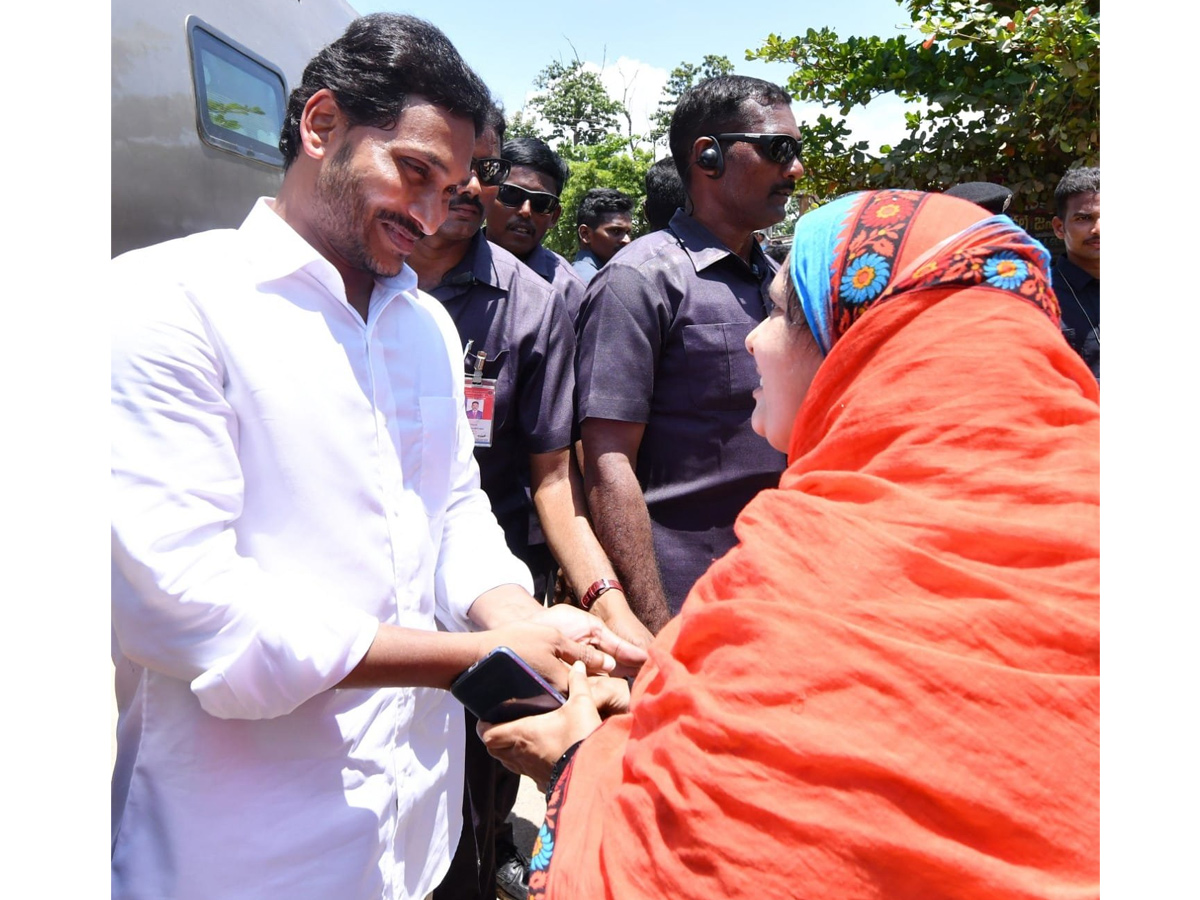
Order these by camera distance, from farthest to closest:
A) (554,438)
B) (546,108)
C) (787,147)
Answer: (546,108) → (787,147) → (554,438)

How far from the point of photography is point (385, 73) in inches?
67.0

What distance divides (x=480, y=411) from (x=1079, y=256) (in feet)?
11.0

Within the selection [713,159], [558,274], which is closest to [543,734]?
[713,159]

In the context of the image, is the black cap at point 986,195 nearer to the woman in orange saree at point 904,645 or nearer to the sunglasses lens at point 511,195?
the sunglasses lens at point 511,195

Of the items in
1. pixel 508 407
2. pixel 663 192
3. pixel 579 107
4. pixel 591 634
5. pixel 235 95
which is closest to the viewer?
pixel 591 634

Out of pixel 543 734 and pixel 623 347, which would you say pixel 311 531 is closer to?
pixel 543 734

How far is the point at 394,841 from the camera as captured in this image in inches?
65.3

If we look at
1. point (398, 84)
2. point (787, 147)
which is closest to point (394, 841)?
point (398, 84)

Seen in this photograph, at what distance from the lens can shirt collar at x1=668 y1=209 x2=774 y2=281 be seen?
2.74 meters

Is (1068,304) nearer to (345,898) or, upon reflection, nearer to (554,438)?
(554,438)

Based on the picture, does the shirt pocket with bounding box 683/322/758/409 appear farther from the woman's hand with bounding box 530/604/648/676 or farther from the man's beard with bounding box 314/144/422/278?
the man's beard with bounding box 314/144/422/278

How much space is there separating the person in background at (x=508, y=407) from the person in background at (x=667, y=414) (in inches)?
4.0

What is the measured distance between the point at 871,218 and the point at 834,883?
889 millimetres

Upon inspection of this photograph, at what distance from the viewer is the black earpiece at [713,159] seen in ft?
9.43
